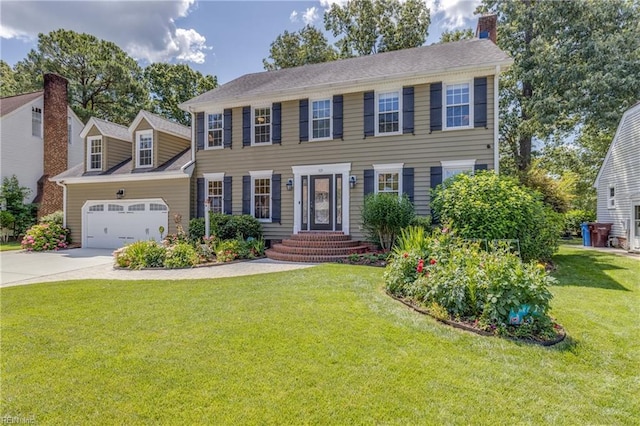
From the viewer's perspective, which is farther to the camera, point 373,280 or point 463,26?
point 463,26

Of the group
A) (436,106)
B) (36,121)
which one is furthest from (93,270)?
(36,121)

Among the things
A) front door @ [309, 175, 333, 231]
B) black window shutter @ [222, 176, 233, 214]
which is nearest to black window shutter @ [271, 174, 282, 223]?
front door @ [309, 175, 333, 231]

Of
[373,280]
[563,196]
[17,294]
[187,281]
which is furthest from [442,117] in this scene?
[17,294]

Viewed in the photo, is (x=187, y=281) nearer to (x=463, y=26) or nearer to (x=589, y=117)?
(x=589, y=117)

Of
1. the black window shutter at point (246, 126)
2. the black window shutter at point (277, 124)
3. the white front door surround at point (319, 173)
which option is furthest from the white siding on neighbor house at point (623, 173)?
the black window shutter at point (246, 126)

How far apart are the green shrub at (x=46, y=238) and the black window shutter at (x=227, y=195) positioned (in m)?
7.58

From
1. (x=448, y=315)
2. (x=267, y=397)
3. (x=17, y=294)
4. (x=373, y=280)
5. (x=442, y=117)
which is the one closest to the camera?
(x=267, y=397)

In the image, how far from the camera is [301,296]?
18.5 ft

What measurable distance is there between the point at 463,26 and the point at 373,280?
2087 cm

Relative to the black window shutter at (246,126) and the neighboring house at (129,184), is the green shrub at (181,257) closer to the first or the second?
the neighboring house at (129,184)

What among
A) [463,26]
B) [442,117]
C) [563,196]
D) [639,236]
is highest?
[463,26]

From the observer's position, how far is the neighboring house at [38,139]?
17859mm

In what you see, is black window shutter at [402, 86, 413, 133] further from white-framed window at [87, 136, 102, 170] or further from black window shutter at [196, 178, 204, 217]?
white-framed window at [87, 136, 102, 170]

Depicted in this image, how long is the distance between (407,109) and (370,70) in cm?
237
